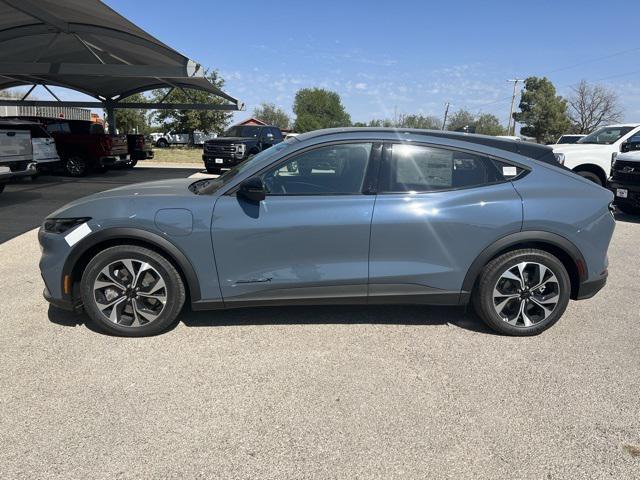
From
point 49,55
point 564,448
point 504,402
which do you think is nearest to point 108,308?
point 504,402

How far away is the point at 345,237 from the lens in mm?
3543

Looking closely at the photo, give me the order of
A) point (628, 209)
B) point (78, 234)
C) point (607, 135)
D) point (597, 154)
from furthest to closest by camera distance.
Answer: point (607, 135)
point (597, 154)
point (628, 209)
point (78, 234)

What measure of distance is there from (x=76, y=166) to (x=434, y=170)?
1469 cm

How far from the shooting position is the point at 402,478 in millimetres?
2303

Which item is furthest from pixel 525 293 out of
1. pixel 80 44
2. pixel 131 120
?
pixel 131 120

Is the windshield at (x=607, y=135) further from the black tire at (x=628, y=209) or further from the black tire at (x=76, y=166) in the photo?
the black tire at (x=76, y=166)

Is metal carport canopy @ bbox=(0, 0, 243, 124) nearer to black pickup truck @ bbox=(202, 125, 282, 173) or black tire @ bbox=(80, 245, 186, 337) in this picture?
black pickup truck @ bbox=(202, 125, 282, 173)

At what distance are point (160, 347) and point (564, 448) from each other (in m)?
2.78

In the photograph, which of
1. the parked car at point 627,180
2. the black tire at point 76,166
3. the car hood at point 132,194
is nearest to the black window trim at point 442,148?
the car hood at point 132,194

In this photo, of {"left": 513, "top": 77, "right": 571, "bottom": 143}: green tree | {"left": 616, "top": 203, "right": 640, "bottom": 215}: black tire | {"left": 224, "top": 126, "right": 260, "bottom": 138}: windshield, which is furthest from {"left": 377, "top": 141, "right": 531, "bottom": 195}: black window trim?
{"left": 513, "top": 77, "right": 571, "bottom": 143}: green tree

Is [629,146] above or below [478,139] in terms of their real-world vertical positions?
above

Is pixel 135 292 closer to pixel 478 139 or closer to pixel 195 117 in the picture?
pixel 478 139

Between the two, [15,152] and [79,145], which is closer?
[15,152]

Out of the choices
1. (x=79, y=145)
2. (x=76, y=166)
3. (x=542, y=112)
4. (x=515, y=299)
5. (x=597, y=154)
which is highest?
(x=542, y=112)
